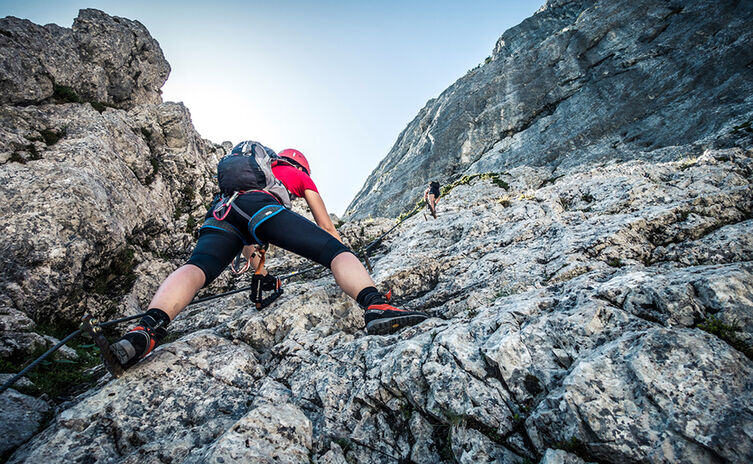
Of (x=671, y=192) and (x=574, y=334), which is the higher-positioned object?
(x=574, y=334)

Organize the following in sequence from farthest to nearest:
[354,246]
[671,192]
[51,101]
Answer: [354,246] < [51,101] < [671,192]

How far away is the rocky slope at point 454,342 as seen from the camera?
235 centimetres

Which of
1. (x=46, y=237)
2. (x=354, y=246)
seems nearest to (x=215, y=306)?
(x=46, y=237)

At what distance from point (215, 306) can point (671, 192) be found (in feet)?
35.2

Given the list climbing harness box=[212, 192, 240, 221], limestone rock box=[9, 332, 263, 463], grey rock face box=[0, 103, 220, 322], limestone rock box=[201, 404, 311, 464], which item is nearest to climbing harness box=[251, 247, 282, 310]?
climbing harness box=[212, 192, 240, 221]

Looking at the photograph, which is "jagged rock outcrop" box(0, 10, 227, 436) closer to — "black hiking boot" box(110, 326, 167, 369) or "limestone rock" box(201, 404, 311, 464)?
"black hiking boot" box(110, 326, 167, 369)

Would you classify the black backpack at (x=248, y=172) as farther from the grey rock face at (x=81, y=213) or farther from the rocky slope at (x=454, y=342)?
the grey rock face at (x=81, y=213)

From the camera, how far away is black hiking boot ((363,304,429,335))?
4016 millimetres

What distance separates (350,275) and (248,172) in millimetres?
2460

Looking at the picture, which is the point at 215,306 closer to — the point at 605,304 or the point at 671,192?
the point at 605,304

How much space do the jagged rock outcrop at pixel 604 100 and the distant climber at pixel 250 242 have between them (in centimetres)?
1829

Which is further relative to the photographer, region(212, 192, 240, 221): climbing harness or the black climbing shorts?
region(212, 192, 240, 221): climbing harness

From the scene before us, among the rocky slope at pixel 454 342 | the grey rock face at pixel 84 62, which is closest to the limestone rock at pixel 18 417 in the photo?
the rocky slope at pixel 454 342

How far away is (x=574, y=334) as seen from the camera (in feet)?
10.0
